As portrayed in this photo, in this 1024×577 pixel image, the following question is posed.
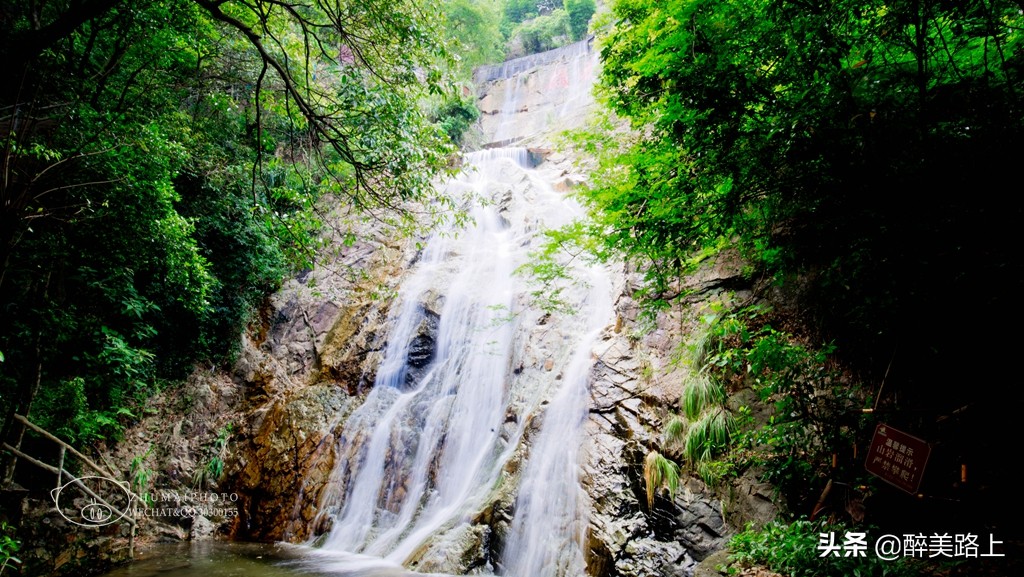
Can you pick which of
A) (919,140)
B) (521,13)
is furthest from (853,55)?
(521,13)

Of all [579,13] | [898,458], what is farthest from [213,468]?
[579,13]

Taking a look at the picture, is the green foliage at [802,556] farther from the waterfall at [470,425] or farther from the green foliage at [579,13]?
the green foliage at [579,13]

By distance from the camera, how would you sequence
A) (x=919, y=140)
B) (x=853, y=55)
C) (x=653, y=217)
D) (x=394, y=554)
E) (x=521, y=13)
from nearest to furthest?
(x=919, y=140) → (x=853, y=55) → (x=653, y=217) → (x=394, y=554) → (x=521, y=13)

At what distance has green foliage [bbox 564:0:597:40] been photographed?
102 feet

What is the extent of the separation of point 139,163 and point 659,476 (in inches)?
366

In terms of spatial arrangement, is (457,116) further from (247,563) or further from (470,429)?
(247,563)

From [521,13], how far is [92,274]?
38.3 m

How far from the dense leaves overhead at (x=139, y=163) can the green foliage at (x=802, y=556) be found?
16.9 feet

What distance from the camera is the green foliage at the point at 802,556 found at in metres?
3.32

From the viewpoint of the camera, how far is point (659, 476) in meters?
5.64

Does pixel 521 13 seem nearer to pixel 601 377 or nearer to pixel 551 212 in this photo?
pixel 551 212

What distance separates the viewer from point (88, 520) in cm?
768

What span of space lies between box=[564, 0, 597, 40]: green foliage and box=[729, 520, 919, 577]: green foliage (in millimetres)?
33563

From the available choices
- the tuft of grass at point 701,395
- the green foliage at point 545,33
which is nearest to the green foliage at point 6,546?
the tuft of grass at point 701,395
